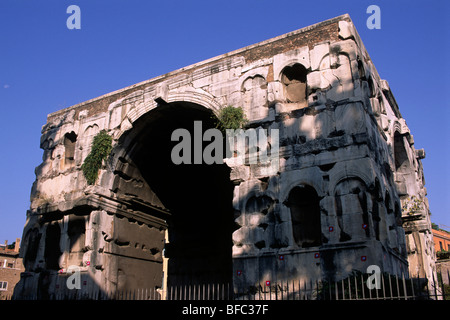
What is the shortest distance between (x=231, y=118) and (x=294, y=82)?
179cm

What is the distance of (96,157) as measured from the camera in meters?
13.5

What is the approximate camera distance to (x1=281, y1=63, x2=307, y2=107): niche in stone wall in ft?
36.3

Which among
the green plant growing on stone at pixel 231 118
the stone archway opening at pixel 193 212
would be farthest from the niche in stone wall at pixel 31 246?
the green plant growing on stone at pixel 231 118

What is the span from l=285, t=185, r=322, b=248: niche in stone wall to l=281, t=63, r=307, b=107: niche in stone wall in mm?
2309

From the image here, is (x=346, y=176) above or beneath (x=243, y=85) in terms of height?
beneath

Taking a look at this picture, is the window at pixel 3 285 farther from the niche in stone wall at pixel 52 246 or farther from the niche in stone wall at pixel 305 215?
the niche in stone wall at pixel 305 215

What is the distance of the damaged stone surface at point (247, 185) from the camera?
9.55 meters

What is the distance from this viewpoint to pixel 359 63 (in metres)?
10.7

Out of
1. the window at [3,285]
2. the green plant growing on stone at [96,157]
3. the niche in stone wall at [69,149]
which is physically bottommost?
the window at [3,285]

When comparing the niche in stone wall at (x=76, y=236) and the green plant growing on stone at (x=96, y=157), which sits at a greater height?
the green plant growing on stone at (x=96, y=157)

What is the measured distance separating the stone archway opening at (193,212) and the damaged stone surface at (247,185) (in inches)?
2.0

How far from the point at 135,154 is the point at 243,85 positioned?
4.38m
